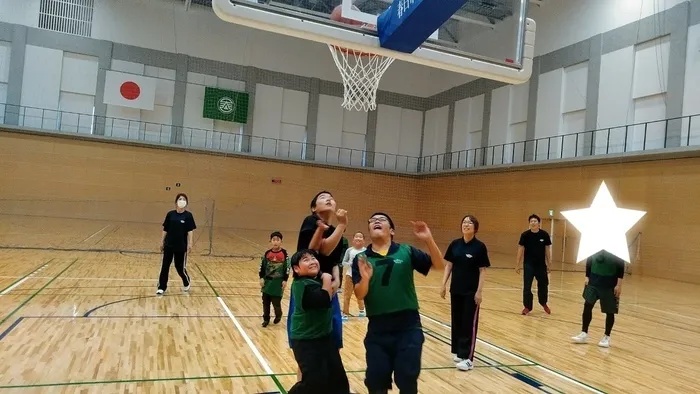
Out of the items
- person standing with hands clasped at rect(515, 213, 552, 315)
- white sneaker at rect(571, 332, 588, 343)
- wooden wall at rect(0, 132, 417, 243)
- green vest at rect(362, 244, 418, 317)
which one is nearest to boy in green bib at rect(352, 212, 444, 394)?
green vest at rect(362, 244, 418, 317)

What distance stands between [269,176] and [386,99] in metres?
8.33

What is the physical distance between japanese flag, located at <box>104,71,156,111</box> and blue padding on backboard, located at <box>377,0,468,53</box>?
2079 centimetres

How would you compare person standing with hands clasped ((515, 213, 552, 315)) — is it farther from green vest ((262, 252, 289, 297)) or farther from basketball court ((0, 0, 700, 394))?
green vest ((262, 252, 289, 297))

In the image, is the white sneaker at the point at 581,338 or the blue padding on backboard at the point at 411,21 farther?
the white sneaker at the point at 581,338

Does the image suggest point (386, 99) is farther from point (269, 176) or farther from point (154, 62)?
point (154, 62)

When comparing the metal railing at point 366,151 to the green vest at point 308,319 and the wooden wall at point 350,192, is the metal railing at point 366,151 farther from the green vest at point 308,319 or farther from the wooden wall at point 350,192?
the green vest at point 308,319

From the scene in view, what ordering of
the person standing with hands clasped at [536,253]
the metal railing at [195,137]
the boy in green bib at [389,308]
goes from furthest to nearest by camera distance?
the metal railing at [195,137] < the person standing with hands clasped at [536,253] < the boy in green bib at [389,308]

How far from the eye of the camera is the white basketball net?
29.1ft

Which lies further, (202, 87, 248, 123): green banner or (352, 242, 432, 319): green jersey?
(202, 87, 248, 123): green banner

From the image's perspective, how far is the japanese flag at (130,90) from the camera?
2388 cm

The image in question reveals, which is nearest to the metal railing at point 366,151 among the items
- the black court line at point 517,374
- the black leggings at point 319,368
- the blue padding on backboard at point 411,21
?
the blue padding on backboard at point 411,21

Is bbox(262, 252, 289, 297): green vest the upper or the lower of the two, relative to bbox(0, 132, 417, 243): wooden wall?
lower

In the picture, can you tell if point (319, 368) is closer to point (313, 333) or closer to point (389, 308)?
point (313, 333)

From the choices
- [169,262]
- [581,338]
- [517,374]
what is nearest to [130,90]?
[169,262]
